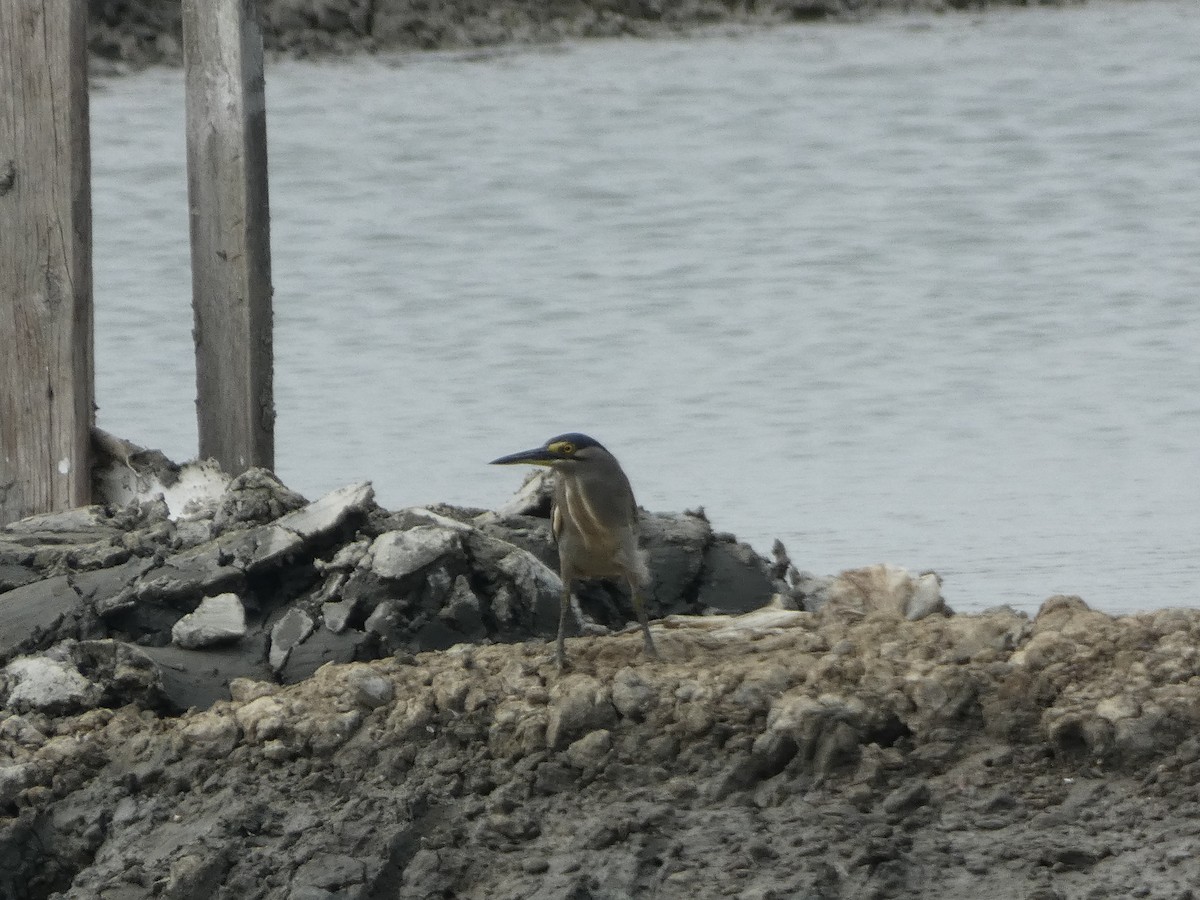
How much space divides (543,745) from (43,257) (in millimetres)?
2889

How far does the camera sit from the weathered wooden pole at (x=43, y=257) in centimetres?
661

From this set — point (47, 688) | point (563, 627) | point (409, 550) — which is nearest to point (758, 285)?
point (409, 550)

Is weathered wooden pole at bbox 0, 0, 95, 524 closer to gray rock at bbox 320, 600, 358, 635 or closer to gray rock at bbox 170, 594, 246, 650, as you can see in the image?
gray rock at bbox 170, 594, 246, 650

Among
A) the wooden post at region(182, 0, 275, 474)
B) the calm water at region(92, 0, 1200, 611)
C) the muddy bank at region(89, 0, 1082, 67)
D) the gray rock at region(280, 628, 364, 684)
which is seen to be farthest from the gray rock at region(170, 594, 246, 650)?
the muddy bank at region(89, 0, 1082, 67)

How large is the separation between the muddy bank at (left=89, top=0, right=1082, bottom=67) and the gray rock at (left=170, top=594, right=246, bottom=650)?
1389 centimetres

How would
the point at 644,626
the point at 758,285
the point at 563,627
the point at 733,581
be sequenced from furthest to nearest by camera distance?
the point at 758,285, the point at 733,581, the point at 644,626, the point at 563,627

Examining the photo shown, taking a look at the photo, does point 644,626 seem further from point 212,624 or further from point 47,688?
A: point 47,688

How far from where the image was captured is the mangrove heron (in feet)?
17.3

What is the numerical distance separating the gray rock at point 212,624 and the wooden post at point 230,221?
4.20ft

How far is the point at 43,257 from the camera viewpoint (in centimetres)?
666

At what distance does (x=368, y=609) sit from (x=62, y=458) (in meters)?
1.70

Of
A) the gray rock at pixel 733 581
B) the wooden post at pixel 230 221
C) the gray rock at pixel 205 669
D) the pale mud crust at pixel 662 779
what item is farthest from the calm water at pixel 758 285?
the gray rock at pixel 205 669

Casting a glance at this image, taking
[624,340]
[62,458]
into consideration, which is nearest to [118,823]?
[62,458]

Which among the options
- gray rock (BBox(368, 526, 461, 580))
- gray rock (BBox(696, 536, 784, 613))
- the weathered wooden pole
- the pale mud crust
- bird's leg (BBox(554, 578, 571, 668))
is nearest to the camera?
the pale mud crust
